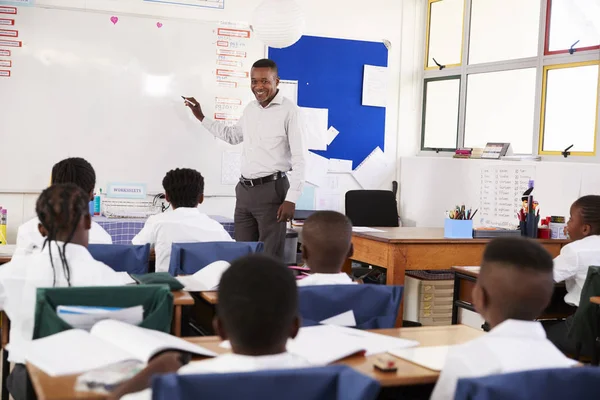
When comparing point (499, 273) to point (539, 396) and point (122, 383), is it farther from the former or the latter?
point (122, 383)

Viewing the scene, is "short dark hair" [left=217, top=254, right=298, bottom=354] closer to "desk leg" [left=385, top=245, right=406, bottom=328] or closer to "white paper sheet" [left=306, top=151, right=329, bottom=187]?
"desk leg" [left=385, top=245, right=406, bottom=328]

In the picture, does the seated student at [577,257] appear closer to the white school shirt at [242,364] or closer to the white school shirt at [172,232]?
the white school shirt at [172,232]

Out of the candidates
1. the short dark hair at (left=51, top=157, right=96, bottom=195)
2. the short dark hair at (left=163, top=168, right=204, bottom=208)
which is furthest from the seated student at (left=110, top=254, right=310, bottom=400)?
the short dark hair at (left=163, top=168, right=204, bottom=208)

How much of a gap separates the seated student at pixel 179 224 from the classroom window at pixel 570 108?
109 inches

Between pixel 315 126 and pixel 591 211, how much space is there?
298 centimetres

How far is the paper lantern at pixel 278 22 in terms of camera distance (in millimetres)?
5328

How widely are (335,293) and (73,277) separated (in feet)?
2.58

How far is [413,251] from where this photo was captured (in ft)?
14.6

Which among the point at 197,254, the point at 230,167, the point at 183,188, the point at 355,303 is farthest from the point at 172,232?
the point at 230,167

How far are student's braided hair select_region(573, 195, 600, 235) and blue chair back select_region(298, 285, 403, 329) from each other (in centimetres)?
177

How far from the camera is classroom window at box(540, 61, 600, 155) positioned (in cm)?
505

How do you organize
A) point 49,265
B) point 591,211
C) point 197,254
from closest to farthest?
point 49,265, point 197,254, point 591,211

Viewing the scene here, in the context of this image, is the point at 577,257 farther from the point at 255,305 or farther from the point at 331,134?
the point at 331,134

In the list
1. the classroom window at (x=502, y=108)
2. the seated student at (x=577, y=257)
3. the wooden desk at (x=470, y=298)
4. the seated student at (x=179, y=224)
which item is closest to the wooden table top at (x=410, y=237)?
the wooden desk at (x=470, y=298)
